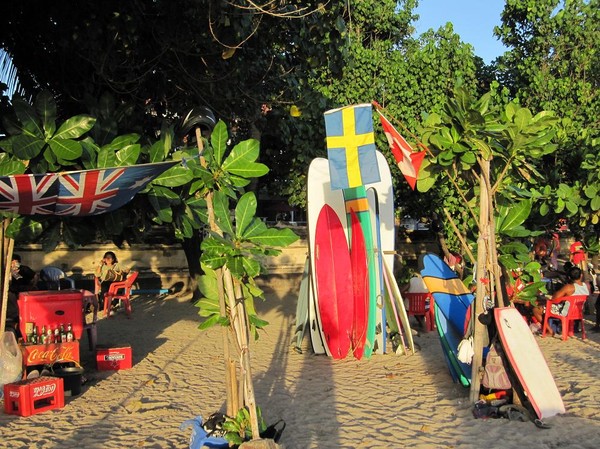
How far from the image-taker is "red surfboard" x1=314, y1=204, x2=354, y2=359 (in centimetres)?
883

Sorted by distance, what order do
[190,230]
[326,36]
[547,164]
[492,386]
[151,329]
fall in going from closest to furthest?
[492,386], [190,230], [326,36], [151,329], [547,164]

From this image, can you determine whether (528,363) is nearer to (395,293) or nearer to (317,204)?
(395,293)

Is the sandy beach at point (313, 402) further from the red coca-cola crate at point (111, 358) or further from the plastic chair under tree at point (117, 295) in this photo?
the plastic chair under tree at point (117, 295)

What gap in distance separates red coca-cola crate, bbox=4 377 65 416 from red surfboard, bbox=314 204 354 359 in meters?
3.50

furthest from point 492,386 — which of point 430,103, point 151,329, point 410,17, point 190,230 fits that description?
point 410,17

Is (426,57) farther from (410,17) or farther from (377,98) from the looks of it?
(410,17)

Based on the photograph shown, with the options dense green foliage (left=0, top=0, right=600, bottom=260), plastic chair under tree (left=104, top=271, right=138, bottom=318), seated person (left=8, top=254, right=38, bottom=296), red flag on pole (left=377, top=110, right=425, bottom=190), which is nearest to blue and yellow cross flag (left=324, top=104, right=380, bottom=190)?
red flag on pole (left=377, top=110, right=425, bottom=190)

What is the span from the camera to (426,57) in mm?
15633

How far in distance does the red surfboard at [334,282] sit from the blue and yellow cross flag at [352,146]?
2.17 meters

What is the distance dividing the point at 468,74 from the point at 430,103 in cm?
138

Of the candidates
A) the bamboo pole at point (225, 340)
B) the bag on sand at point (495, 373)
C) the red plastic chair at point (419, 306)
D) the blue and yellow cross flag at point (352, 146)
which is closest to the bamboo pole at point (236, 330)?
the bamboo pole at point (225, 340)

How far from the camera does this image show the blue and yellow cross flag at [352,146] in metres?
6.81

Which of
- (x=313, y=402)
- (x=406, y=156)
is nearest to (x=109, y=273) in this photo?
(x=313, y=402)

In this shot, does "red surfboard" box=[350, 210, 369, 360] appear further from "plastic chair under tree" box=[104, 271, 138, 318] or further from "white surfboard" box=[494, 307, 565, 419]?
"plastic chair under tree" box=[104, 271, 138, 318]
